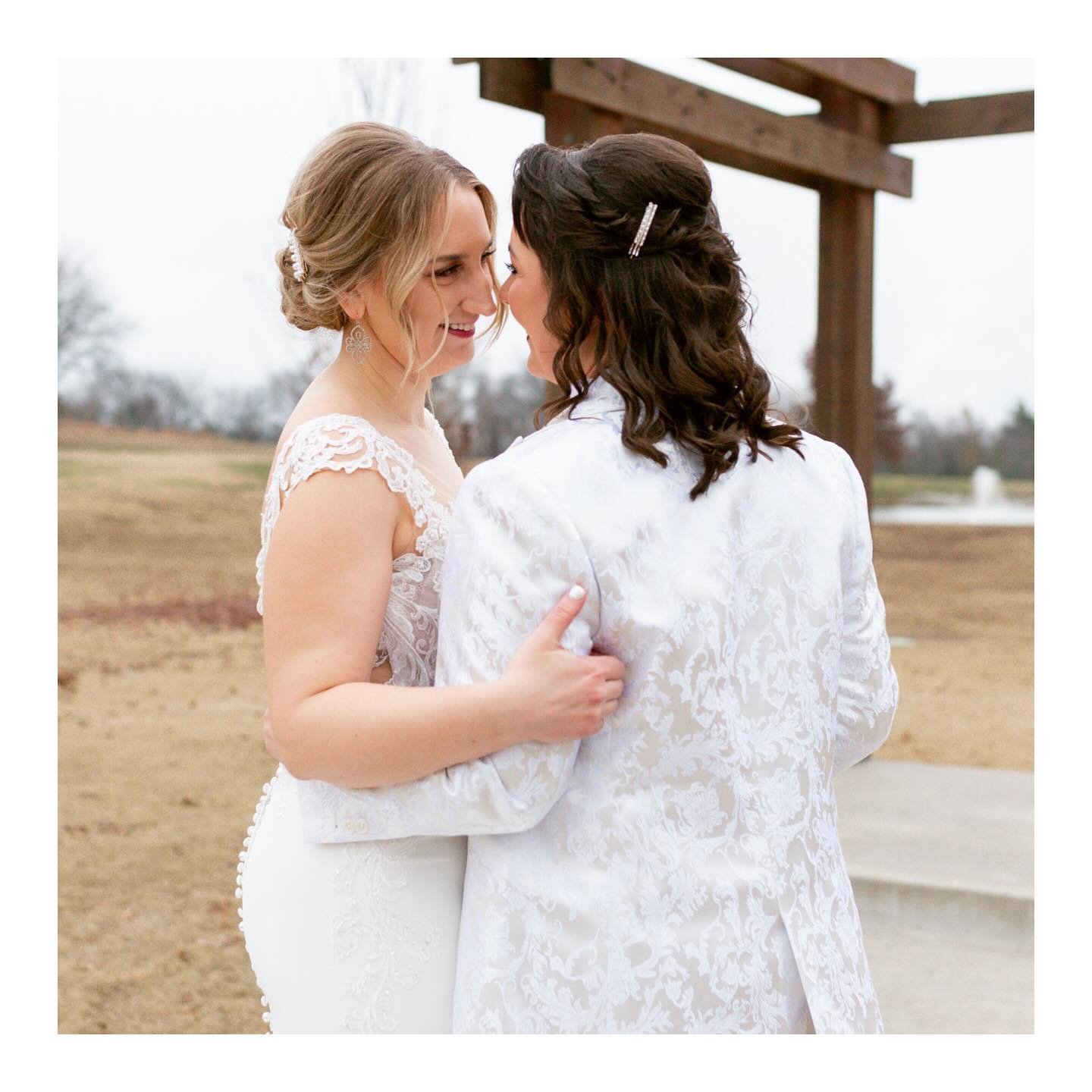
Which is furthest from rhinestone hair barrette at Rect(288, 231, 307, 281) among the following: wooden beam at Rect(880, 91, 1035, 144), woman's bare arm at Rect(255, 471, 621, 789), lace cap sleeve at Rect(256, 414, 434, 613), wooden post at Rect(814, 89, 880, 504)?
wooden post at Rect(814, 89, 880, 504)

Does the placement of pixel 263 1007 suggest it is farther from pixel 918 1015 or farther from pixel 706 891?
pixel 706 891

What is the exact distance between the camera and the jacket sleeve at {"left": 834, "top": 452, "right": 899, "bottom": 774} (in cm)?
157

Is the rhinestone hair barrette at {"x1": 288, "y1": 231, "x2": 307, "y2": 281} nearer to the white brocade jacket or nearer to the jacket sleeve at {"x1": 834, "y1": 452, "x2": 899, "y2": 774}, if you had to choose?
the white brocade jacket

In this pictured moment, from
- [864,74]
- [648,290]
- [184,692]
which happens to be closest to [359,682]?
[648,290]

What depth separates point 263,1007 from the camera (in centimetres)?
405

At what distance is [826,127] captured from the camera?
17.1ft

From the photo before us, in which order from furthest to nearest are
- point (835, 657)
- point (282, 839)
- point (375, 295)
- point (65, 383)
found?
point (65, 383)
point (375, 295)
point (282, 839)
point (835, 657)

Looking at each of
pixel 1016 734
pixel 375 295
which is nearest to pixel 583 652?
pixel 375 295

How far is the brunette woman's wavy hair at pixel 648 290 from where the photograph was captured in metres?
1.41

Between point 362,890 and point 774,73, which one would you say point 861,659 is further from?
point 774,73

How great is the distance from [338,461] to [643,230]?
18.2 inches

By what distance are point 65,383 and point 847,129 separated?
9391 mm

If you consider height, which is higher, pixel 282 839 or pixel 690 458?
pixel 690 458

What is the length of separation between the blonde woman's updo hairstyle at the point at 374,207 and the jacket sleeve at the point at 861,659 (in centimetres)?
63
